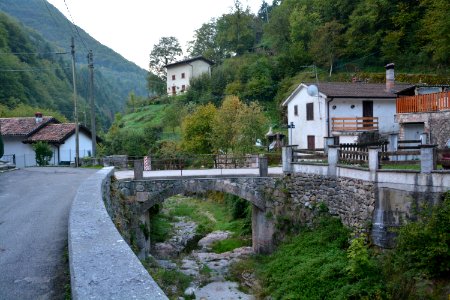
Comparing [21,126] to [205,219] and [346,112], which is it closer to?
[205,219]

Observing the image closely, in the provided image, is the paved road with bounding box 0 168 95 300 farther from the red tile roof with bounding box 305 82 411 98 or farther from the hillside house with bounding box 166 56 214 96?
the hillside house with bounding box 166 56 214 96

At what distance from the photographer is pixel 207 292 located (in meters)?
15.5

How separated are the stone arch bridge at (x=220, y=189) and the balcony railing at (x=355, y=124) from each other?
9396mm

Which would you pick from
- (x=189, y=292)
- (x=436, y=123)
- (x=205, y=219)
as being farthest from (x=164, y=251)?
(x=436, y=123)

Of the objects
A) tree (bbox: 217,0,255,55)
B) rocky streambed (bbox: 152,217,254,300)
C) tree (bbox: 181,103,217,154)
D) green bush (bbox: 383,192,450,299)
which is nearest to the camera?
green bush (bbox: 383,192,450,299)

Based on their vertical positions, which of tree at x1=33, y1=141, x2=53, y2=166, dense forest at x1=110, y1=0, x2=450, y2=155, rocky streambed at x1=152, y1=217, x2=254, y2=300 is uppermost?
dense forest at x1=110, y1=0, x2=450, y2=155

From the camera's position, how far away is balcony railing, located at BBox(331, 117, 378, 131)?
25875mm

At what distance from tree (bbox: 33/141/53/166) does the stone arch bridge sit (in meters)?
13.2

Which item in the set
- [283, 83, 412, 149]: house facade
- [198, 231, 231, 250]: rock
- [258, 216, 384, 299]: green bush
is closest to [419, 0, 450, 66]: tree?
[283, 83, 412, 149]: house facade

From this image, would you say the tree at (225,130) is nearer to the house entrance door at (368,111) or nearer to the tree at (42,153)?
the house entrance door at (368,111)

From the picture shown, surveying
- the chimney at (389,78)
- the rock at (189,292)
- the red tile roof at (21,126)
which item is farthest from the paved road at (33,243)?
the chimney at (389,78)

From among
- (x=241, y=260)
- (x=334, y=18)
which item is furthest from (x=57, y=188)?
(x=334, y=18)

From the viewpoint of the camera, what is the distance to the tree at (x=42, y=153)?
2784 centimetres

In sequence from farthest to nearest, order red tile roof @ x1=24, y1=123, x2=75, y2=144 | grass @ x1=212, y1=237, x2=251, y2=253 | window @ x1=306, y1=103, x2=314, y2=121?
red tile roof @ x1=24, y1=123, x2=75, y2=144 → window @ x1=306, y1=103, x2=314, y2=121 → grass @ x1=212, y1=237, x2=251, y2=253
